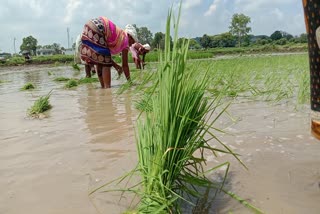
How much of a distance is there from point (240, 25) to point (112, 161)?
2072 inches

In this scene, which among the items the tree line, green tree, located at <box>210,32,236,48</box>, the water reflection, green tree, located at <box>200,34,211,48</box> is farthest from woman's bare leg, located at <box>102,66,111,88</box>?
green tree, located at <box>210,32,236,48</box>

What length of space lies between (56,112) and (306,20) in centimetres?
282

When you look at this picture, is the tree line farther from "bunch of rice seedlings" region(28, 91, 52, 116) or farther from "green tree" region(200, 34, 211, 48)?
"bunch of rice seedlings" region(28, 91, 52, 116)

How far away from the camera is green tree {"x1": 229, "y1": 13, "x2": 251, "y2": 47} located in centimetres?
5069

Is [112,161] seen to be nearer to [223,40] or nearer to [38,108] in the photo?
[38,108]

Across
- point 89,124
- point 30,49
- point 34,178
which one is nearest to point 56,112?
point 89,124

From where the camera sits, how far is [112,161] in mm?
1776

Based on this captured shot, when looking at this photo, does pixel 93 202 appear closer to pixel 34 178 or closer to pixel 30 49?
pixel 34 178

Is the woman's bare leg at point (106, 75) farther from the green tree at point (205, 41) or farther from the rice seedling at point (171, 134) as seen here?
the green tree at point (205, 41)

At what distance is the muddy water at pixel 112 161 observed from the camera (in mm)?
1291

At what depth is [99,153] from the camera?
75.7 inches

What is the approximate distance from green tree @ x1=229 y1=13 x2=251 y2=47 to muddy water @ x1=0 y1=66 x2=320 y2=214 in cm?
5029

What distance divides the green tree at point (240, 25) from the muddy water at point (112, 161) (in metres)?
50.3

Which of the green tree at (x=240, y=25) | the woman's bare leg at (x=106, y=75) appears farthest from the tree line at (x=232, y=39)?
the woman's bare leg at (x=106, y=75)
